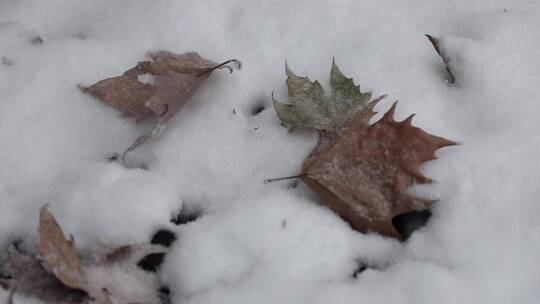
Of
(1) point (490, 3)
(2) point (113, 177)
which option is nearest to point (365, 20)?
(1) point (490, 3)

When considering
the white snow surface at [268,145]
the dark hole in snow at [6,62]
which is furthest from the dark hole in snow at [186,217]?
the dark hole in snow at [6,62]

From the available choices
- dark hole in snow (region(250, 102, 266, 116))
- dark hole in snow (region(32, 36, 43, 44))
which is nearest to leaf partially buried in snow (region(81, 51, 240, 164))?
dark hole in snow (region(250, 102, 266, 116))

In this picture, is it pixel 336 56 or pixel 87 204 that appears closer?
pixel 87 204

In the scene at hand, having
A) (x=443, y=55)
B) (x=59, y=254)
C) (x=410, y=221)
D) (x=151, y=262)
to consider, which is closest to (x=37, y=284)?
(x=59, y=254)

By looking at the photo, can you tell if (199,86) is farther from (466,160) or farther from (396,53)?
(466,160)

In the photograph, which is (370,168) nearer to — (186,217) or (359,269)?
(359,269)

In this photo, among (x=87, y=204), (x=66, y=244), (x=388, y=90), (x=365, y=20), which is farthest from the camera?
(x=365, y=20)

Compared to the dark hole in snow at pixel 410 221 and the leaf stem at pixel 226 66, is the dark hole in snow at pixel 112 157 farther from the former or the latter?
the dark hole in snow at pixel 410 221
